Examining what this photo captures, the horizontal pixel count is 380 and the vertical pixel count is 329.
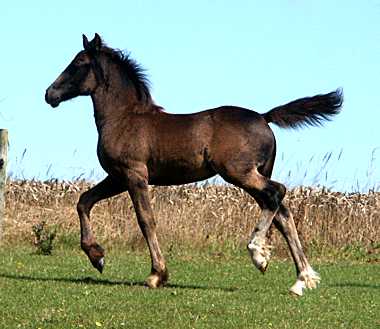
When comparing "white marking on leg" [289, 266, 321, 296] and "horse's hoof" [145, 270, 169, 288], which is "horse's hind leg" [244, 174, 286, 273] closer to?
"white marking on leg" [289, 266, 321, 296]

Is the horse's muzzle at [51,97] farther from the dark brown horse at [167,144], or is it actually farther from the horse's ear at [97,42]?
the horse's ear at [97,42]

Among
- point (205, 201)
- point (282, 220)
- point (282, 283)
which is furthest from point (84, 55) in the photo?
point (205, 201)

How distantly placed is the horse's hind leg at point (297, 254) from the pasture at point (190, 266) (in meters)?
0.18

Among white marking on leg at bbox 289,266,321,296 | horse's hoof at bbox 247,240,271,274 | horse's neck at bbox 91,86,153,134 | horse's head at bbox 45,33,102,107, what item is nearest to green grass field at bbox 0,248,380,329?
white marking on leg at bbox 289,266,321,296

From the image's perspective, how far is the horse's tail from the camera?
39.1 feet

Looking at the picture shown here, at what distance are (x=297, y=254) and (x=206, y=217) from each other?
948 centimetres

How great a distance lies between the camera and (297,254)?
11.6 meters

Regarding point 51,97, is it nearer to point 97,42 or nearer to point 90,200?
point 97,42

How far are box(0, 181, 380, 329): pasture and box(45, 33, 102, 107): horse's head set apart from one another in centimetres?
249

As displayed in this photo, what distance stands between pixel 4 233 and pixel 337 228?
7422 mm

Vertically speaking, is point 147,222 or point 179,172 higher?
point 179,172

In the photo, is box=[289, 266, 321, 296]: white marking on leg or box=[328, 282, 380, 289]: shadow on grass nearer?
box=[289, 266, 321, 296]: white marking on leg

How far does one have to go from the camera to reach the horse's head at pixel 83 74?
40.8 ft

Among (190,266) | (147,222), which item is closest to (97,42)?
(147,222)
